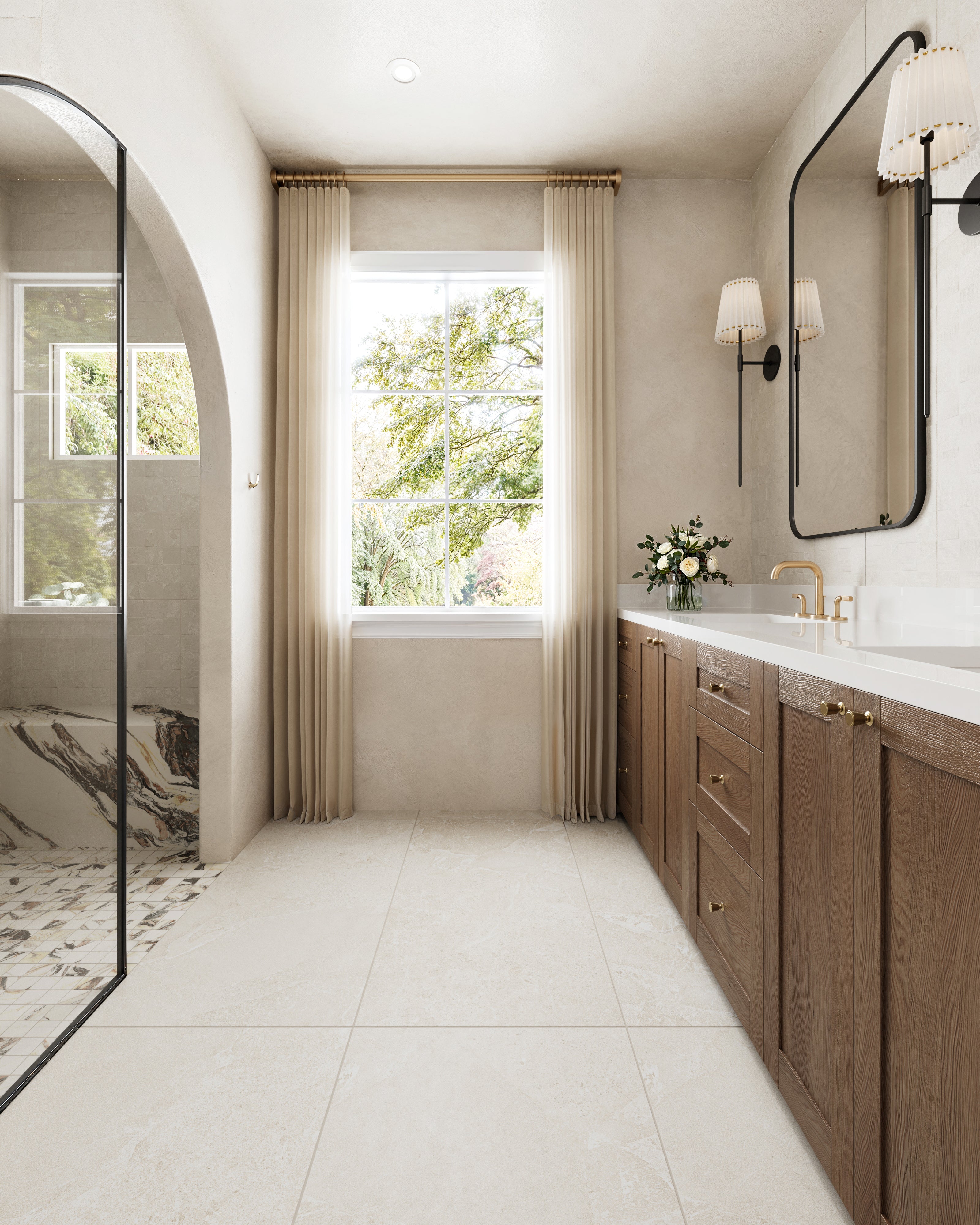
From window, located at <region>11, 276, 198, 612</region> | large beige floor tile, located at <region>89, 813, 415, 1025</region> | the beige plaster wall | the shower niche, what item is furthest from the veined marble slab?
the beige plaster wall

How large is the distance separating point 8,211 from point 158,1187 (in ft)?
6.31

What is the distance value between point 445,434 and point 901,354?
1.85 metres

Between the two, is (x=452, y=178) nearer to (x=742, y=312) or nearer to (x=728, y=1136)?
(x=742, y=312)

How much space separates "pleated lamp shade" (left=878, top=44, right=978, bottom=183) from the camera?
1578 millimetres

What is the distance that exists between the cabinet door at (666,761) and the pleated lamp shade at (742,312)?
4.67 ft

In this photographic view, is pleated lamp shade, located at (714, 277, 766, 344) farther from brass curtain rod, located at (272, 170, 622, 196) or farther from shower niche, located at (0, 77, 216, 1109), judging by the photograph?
shower niche, located at (0, 77, 216, 1109)

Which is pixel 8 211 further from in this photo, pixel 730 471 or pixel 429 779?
pixel 730 471

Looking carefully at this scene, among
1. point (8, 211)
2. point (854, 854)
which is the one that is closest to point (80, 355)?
A: point (8, 211)

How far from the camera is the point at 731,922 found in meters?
1.69

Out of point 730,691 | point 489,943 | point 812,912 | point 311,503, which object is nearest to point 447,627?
point 311,503

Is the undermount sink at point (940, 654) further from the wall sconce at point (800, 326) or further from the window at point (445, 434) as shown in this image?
the window at point (445, 434)

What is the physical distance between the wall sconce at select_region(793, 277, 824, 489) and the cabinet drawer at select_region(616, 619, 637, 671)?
33.2 inches

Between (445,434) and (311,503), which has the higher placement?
(445,434)

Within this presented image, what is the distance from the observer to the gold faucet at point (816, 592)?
2.21m
